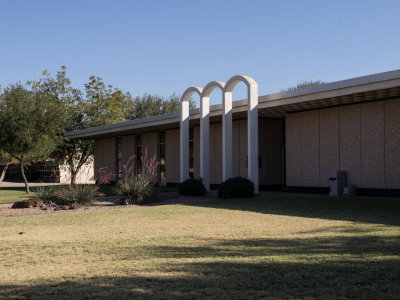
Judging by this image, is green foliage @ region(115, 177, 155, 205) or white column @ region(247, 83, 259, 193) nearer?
green foliage @ region(115, 177, 155, 205)

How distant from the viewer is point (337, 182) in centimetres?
1888

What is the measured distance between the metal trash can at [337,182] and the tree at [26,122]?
13971 mm

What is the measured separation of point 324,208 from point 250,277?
28.2ft

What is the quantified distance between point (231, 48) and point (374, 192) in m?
28.9

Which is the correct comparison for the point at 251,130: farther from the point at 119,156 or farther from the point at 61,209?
the point at 119,156

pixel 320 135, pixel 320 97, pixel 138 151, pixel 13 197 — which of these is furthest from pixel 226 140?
pixel 138 151

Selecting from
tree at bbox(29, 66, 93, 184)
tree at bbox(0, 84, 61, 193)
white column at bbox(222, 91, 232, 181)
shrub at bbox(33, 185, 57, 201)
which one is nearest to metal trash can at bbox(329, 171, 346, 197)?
white column at bbox(222, 91, 232, 181)

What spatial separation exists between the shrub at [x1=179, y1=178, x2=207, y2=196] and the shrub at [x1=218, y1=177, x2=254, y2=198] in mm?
2132

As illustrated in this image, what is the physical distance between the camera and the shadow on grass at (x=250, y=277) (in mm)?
5098

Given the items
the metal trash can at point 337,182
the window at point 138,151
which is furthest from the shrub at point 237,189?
the window at point 138,151

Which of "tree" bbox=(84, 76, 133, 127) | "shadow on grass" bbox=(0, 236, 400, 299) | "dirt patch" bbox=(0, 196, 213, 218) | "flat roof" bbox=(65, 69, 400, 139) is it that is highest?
"tree" bbox=(84, 76, 133, 127)

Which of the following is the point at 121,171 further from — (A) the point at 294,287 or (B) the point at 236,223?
(A) the point at 294,287

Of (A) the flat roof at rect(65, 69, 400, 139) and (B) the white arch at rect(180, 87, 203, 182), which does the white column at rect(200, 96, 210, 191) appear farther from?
(B) the white arch at rect(180, 87, 203, 182)

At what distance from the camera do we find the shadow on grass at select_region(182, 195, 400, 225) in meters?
11.5
